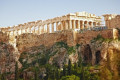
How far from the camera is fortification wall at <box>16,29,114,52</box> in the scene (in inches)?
2848

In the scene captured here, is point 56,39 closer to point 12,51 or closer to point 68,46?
point 68,46

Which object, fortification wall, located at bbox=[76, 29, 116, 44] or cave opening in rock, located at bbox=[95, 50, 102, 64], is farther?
fortification wall, located at bbox=[76, 29, 116, 44]

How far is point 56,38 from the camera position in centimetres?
7988

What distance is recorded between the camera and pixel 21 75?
76188 millimetres

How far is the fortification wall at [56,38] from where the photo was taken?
237 feet

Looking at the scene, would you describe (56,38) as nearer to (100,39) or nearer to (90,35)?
(90,35)

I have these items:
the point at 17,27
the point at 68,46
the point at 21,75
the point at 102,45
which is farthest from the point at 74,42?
the point at 17,27

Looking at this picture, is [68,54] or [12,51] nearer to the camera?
[68,54]

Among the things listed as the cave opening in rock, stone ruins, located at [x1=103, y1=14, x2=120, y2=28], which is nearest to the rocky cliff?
the cave opening in rock

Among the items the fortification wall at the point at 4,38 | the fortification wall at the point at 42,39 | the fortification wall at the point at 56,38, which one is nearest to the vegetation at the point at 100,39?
the fortification wall at the point at 56,38

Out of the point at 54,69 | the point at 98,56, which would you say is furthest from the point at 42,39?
the point at 98,56

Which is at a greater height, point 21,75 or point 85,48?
point 85,48

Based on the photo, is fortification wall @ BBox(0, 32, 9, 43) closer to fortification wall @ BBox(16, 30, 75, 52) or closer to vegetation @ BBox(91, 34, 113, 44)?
fortification wall @ BBox(16, 30, 75, 52)

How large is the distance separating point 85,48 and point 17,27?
3393 cm
